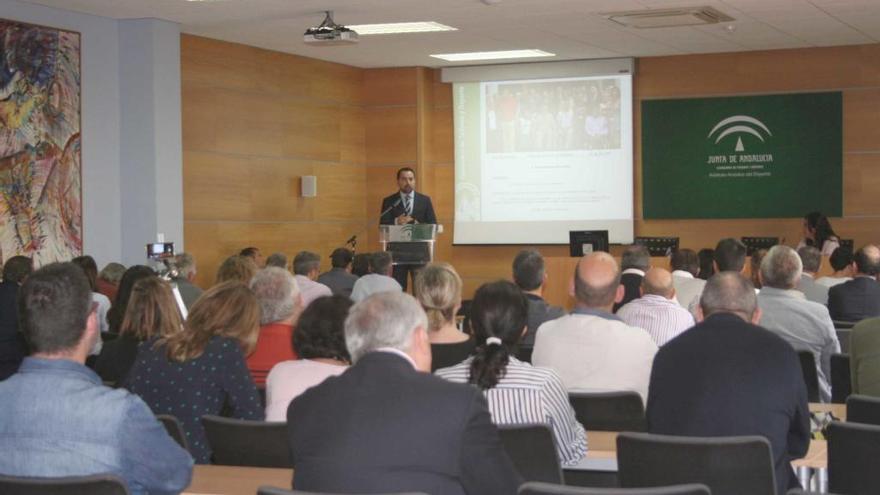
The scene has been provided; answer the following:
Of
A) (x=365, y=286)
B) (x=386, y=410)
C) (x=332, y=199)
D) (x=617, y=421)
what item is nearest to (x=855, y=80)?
(x=332, y=199)

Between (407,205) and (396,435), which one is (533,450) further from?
(407,205)

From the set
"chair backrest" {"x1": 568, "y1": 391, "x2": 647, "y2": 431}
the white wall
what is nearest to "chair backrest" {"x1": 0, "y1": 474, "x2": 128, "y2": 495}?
"chair backrest" {"x1": 568, "y1": 391, "x2": 647, "y2": 431}

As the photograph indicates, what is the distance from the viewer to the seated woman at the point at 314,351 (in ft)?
14.2

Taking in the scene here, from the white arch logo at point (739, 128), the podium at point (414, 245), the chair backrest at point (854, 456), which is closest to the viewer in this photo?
the chair backrest at point (854, 456)

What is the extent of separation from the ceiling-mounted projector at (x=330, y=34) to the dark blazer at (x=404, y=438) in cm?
789

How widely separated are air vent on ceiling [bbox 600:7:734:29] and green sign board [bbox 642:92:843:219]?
8.63ft

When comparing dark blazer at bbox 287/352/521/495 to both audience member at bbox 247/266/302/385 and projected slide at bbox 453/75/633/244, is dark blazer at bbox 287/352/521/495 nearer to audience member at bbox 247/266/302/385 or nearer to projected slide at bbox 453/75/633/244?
audience member at bbox 247/266/302/385

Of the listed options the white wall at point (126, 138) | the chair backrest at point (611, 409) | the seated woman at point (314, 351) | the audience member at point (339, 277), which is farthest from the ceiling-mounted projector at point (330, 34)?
the chair backrest at point (611, 409)

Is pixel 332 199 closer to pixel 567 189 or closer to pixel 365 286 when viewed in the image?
pixel 567 189

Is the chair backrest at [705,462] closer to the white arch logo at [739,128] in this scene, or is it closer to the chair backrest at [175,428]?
the chair backrest at [175,428]

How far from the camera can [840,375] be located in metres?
5.75

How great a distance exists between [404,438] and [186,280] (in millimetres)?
5833

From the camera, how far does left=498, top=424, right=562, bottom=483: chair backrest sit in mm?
3721

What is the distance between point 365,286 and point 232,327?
13.3ft
